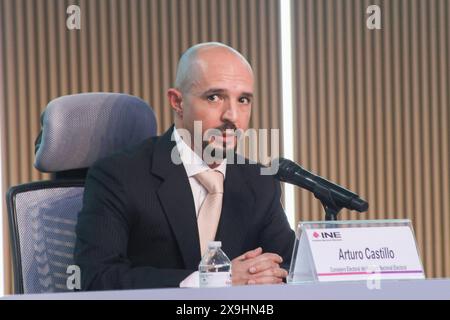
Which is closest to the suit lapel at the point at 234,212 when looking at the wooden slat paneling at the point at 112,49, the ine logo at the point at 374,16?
the wooden slat paneling at the point at 112,49

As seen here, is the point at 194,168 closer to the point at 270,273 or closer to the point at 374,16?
the point at 270,273

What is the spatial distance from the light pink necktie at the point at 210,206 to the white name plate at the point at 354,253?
1.86 feet

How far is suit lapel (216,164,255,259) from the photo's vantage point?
2.06m


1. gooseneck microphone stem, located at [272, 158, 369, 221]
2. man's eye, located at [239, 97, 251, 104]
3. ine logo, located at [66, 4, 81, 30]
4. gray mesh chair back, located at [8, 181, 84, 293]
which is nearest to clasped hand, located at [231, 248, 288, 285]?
gooseneck microphone stem, located at [272, 158, 369, 221]

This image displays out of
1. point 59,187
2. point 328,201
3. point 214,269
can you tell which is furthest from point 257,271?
point 59,187

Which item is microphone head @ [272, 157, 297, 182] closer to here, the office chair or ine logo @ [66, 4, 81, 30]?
the office chair

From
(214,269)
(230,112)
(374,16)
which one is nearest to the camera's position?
(214,269)

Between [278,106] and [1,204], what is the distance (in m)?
1.78

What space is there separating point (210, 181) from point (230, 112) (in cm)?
21

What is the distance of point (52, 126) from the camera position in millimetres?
2135

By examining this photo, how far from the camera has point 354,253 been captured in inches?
57.7

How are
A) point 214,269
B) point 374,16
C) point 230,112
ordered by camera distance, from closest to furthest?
point 214,269 → point 230,112 → point 374,16
